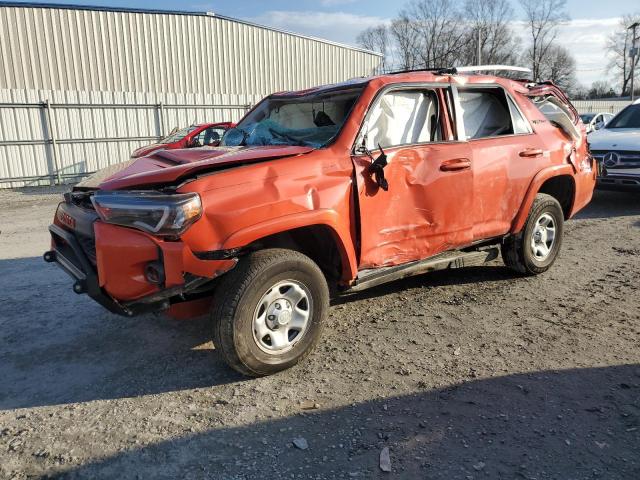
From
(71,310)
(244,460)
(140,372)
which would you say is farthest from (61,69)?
(244,460)

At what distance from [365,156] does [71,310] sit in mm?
2974

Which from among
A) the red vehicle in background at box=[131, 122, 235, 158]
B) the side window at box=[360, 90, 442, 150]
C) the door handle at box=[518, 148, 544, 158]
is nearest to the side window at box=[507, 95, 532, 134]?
the door handle at box=[518, 148, 544, 158]

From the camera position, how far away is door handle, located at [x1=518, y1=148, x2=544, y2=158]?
474 cm

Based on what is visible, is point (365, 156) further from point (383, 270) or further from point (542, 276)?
point (542, 276)

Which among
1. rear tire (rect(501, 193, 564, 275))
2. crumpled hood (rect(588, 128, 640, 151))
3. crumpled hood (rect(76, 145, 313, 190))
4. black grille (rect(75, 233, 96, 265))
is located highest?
crumpled hood (rect(76, 145, 313, 190))

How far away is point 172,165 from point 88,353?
155 cm

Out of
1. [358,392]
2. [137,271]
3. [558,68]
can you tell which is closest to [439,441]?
[358,392]

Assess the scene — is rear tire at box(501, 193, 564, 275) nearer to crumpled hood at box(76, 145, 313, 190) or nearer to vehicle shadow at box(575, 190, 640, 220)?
crumpled hood at box(76, 145, 313, 190)

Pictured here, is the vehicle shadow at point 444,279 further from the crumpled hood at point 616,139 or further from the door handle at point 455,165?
the crumpled hood at point 616,139

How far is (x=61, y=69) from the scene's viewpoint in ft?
54.5

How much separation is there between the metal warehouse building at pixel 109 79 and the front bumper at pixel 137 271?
14.4m

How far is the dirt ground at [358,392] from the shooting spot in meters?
2.57

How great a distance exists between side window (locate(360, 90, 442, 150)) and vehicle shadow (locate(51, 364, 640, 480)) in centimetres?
188

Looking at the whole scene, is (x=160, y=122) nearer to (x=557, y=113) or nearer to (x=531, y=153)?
(x=557, y=113)
